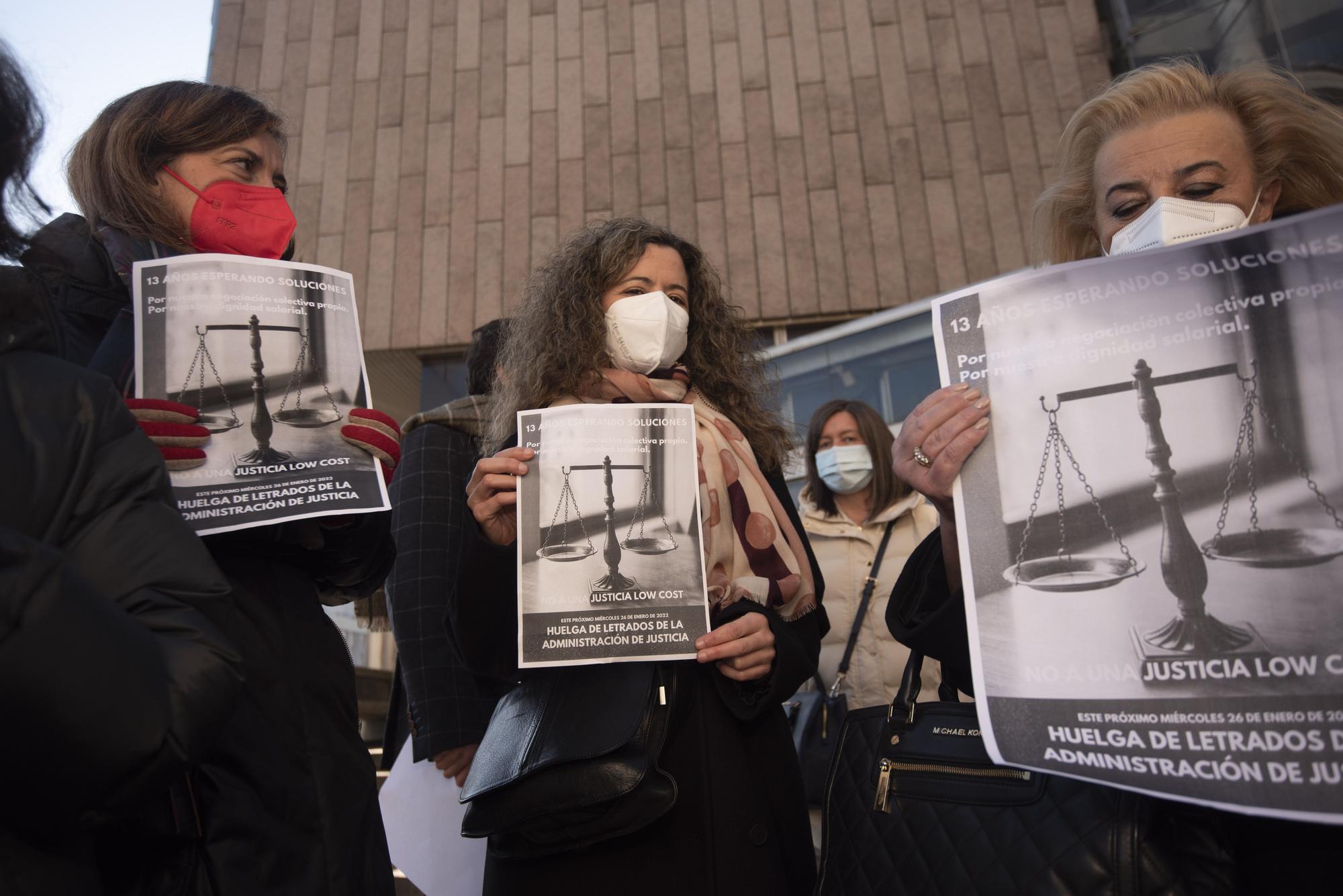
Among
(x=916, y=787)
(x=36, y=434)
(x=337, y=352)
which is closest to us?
(x=36, y=434)

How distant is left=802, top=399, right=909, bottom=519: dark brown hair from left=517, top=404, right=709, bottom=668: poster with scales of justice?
2.14 meters

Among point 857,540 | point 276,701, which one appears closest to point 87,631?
point 276,701

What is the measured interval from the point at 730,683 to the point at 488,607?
485 millimetres

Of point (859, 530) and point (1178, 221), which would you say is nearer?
point (1178, 221)

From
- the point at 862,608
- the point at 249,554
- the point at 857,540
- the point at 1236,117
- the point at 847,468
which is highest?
the point at 1236,117

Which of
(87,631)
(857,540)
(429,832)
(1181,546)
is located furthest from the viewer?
(857,540)

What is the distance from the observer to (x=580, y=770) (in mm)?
1553

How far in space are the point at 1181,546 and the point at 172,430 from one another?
4.22 feet

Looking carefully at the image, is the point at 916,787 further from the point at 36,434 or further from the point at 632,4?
the point at 632,4

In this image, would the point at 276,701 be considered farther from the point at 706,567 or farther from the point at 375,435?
the point at 706,567

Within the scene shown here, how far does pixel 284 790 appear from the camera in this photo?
1.22 meters

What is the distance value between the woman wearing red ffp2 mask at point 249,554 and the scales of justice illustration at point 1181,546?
0.93 metres

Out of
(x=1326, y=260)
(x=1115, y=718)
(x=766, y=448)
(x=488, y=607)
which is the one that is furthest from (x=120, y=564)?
(x=766, y=448)

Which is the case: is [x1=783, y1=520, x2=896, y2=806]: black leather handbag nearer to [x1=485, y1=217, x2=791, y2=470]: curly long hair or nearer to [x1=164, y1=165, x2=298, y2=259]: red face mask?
[x1=485, y1=217, x2=791, y2=470]: curly long hair
